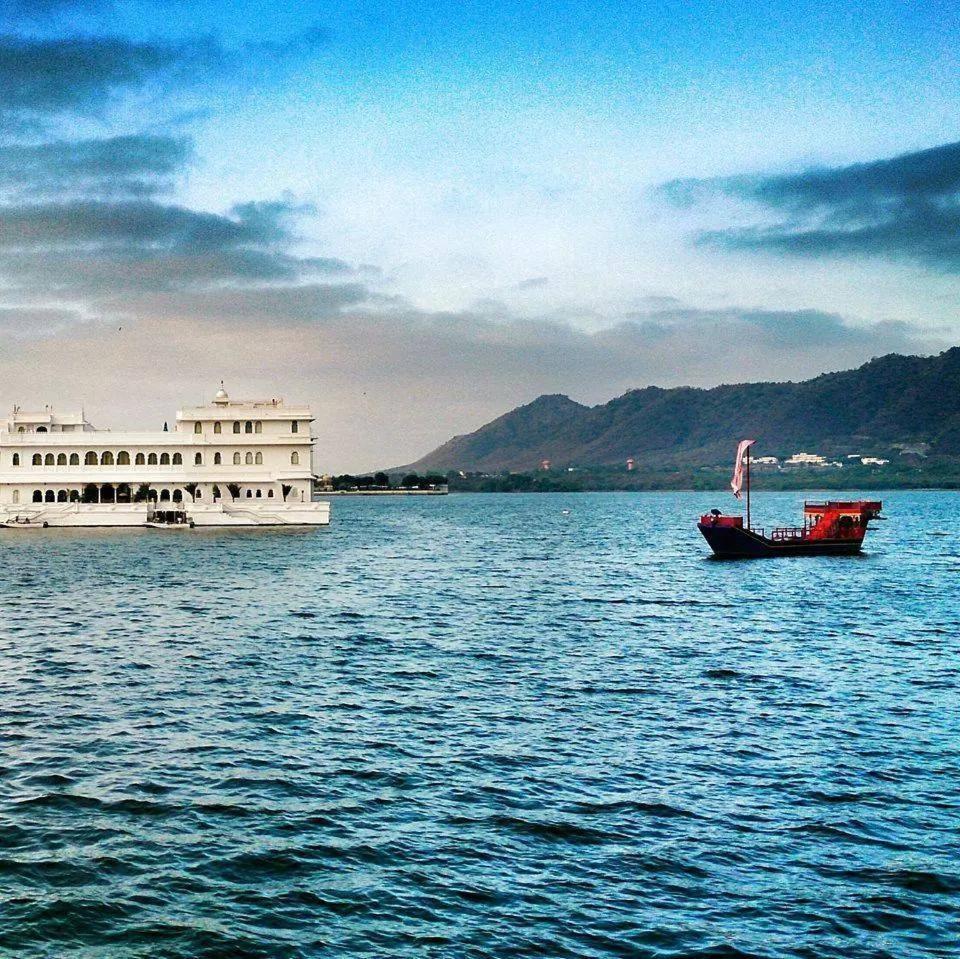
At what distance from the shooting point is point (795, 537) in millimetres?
68250

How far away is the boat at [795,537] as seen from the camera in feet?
214

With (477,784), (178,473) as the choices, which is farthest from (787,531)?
(477,784)

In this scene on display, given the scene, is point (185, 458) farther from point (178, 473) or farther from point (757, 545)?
point (757, 545)

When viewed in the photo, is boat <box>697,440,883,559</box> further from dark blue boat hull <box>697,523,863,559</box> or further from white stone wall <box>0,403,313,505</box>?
white stone wall <box>0,403,313,505</box>

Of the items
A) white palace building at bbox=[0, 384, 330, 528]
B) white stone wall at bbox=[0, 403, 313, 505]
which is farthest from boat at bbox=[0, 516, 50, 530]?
white stone wall at bbox=[0, 403, 313, 505]

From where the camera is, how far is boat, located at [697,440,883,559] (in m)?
65.2

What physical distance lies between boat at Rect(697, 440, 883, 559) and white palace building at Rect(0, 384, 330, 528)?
38.5m

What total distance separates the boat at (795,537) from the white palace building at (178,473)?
38.5m

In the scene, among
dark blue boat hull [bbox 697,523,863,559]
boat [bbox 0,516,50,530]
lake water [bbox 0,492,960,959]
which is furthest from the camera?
boat [bbox 0,516,50,530]

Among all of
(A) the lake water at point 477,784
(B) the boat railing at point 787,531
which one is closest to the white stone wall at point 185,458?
(B) the boat railing at point 787,531

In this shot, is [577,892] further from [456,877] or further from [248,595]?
[248,595]

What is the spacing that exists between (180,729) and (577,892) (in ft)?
35.6

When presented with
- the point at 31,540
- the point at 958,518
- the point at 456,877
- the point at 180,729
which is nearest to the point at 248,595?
the point at 180,729

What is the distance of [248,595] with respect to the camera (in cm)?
4472
